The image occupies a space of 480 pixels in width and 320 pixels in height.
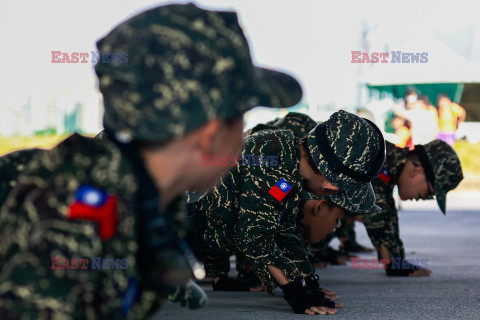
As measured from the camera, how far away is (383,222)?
5.53 meters

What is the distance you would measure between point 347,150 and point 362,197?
0.43m

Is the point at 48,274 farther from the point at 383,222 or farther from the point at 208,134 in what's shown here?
the point at 383,222

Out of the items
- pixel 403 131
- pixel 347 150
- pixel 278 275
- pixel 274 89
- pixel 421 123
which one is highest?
pixel 421 123

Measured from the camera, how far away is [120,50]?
4.95 feet

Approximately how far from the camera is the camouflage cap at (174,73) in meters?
1.46

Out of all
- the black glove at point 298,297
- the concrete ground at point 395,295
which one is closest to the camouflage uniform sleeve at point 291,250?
the concrete ground at point 395,295

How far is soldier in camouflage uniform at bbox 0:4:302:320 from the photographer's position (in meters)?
1.38

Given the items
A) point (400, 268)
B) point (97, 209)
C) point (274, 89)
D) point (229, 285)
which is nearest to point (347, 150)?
point (229, 285)

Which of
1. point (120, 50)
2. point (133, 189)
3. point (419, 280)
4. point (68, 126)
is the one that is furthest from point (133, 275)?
point (68, 126)

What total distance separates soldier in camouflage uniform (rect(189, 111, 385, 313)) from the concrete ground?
9.6 inches

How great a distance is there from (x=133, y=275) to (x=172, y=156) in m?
0.25

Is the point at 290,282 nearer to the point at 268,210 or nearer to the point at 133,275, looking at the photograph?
the point at 268,210

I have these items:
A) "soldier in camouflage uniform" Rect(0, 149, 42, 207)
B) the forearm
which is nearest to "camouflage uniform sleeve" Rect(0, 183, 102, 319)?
"soldier in camouflage uniform" Rect(0, 149, 42, 207)

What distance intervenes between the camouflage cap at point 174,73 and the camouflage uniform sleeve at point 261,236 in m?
2.21
